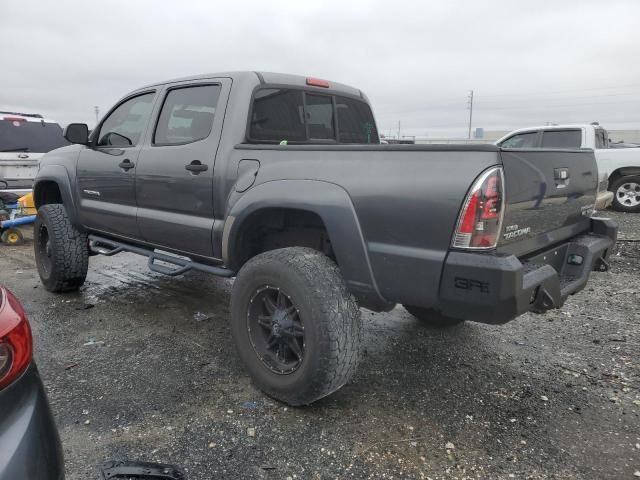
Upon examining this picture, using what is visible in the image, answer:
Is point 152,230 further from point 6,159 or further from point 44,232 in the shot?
point 6,159

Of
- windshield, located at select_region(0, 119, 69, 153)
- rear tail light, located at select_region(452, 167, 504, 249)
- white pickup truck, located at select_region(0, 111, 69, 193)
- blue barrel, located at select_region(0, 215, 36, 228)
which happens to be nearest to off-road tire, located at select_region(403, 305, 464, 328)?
rear tail light, located at select_region(452, 167, 504, 249)

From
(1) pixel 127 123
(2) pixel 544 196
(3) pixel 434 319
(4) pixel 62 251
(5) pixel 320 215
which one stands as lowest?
(3) pixel 434 319

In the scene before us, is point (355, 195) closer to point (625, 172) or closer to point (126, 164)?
point (126, 164)

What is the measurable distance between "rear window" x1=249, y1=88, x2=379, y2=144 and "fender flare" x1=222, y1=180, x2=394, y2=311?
695 mm

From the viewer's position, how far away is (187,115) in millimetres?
3605

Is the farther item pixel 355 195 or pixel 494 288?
pixel 355 195

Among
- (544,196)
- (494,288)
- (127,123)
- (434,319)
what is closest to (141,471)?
(494,288)

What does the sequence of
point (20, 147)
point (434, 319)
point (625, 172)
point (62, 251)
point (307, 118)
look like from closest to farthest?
point (307, 118) < point (434, 319) < point (62, 251) < point (20, 147) < point (625, 172)

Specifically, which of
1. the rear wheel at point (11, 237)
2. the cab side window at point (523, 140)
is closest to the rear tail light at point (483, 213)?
the rear wheel at point (11, 237)

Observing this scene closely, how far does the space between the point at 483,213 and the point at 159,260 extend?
2.69 metres

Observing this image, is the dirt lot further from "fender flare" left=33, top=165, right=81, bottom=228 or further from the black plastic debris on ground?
"fender flare" left=33, top=165, right=81, bottom=228

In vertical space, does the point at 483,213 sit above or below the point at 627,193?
above

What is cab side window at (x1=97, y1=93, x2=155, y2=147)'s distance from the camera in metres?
3.99

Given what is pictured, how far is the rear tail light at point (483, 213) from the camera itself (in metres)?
2.09
